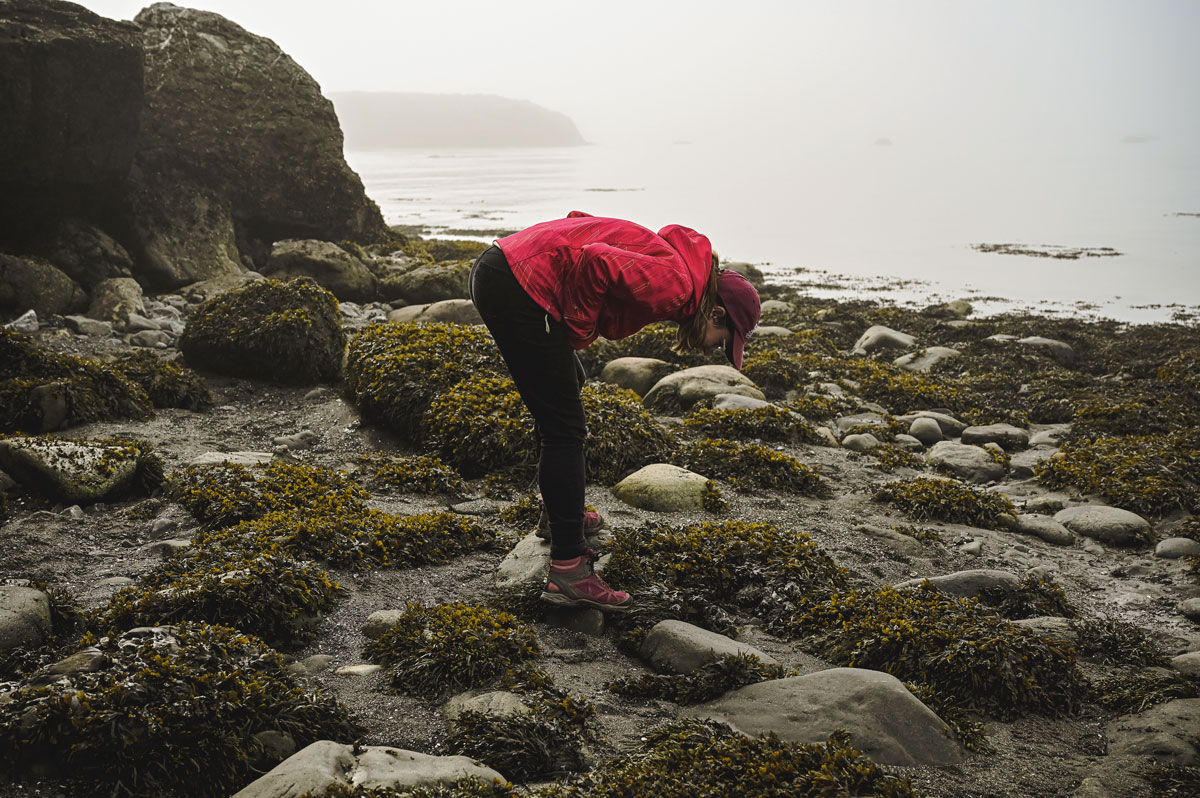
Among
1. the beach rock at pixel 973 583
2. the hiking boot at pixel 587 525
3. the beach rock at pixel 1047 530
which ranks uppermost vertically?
the hiking boot at pixel 587 525

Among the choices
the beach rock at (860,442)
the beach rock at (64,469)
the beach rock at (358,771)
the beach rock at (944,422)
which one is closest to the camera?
the beach rock at (358,771)

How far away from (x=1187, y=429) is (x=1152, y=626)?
4601 millimetres

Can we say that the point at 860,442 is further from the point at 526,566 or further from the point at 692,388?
the point at 526,566

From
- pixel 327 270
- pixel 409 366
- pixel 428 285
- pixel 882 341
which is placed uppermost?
pixel 327 270

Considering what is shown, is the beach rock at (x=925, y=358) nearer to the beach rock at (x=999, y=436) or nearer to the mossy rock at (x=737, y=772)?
the beach rock at (x=999, y=436)

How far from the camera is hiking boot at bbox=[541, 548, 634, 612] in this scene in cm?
432

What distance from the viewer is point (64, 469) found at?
18.0ft

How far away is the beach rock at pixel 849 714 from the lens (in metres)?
3.30

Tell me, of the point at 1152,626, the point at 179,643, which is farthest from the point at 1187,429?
the point at 179,643

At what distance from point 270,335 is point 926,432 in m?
6.86

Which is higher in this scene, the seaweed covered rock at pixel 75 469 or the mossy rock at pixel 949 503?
the seaweed covered rock at pixel 75 469

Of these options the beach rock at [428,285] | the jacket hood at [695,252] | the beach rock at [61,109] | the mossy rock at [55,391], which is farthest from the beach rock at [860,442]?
the beach rock at [61,109]

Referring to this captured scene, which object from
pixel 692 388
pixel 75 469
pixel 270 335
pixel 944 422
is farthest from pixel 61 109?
pixel 944 422

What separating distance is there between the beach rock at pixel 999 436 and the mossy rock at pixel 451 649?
6268 millimetres
